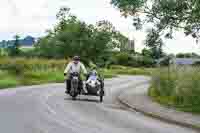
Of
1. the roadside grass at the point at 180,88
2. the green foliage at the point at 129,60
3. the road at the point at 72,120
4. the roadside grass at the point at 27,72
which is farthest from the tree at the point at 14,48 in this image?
the road at the point at 72,120

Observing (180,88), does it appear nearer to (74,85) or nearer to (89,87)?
(89,87)

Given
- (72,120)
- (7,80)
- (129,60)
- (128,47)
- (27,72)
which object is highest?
(128,47)

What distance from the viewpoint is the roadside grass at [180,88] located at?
21234 millimetres

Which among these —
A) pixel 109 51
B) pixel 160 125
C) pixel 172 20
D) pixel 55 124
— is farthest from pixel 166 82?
pixel 109 51

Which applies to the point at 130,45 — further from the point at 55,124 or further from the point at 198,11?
the point at 55,124

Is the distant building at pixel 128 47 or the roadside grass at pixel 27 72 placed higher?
the distant building at pixel 128 47

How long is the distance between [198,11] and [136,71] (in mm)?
57703

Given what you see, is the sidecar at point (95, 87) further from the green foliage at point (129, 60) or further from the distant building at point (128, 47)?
the distant building at point (128, 47)

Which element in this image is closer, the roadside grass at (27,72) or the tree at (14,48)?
the roadside grass at (27,72)

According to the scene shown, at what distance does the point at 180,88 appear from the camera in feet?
74.9

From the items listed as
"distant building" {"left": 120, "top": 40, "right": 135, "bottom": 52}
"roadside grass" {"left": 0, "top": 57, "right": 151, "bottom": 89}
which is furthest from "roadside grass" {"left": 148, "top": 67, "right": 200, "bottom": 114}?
"distant building" {"left": 120, "top": 40, "right": 135, "bottom": 52}

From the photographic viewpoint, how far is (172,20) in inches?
1007

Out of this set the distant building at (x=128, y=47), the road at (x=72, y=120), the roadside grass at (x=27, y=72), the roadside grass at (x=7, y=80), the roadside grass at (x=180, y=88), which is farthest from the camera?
the distant building at (x=128, y=47)

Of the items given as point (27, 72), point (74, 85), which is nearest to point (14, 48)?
point (27, 72)
